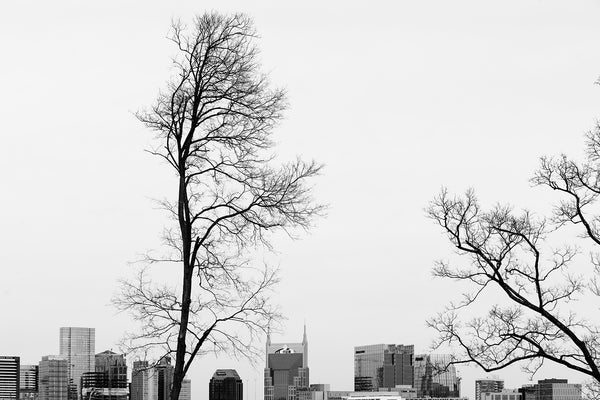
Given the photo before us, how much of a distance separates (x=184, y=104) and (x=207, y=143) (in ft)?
2.37

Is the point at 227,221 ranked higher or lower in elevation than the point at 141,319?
higher

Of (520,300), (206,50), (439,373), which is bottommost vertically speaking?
(439,373)

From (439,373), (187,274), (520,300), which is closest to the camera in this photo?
(187,274)

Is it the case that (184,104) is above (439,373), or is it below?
above

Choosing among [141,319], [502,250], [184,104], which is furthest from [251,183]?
[502,250]

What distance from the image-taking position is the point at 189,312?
1590cm

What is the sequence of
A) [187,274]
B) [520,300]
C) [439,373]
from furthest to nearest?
[439,373] → [520,300] → [187,274]

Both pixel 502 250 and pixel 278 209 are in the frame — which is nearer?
pixel 278 209

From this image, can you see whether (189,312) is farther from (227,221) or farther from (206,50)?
(206,50)

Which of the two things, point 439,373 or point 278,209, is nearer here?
point 278,209

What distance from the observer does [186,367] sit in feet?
51.6

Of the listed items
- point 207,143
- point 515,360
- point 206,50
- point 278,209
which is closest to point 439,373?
point 515,360

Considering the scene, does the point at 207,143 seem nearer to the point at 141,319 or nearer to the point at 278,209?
the point at 278,209

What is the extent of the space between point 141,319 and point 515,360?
6442mm
